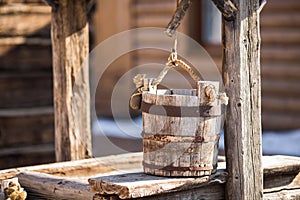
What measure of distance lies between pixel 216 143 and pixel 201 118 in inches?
7.5

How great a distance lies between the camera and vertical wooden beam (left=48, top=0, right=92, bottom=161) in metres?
4.85

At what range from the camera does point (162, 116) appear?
3.45 metres

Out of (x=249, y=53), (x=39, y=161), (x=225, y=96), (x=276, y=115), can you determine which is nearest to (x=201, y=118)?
(x=225, y=96)

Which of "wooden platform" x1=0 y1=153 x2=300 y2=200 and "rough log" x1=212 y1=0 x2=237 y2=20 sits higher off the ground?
"rough log" x1=212 y1=0 x2=237 y2=20

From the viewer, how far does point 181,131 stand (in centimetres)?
344

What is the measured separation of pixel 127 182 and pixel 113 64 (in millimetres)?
8255

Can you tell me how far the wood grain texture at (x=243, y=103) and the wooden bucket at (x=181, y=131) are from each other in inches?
6.6

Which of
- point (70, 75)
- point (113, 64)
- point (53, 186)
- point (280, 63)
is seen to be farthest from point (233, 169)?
point (113, 64)

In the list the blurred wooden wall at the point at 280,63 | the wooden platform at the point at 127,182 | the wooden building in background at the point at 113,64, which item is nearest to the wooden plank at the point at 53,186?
the wooden platform at the point at 127,182

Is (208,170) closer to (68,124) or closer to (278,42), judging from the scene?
(68,124)

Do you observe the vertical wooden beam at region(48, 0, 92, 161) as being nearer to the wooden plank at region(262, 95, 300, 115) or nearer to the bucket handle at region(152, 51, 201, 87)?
the bucket handle at region(152, 51, 201, 87)

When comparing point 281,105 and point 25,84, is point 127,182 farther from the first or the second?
point 281,105

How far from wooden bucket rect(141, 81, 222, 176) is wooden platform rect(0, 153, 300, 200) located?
0.22 ft

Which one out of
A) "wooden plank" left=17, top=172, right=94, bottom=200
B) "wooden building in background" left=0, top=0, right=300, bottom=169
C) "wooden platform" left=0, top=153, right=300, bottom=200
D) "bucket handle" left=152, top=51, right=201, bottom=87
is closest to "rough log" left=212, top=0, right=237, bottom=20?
"bucket handle" left=152, top=51, right=201, bottom=87
